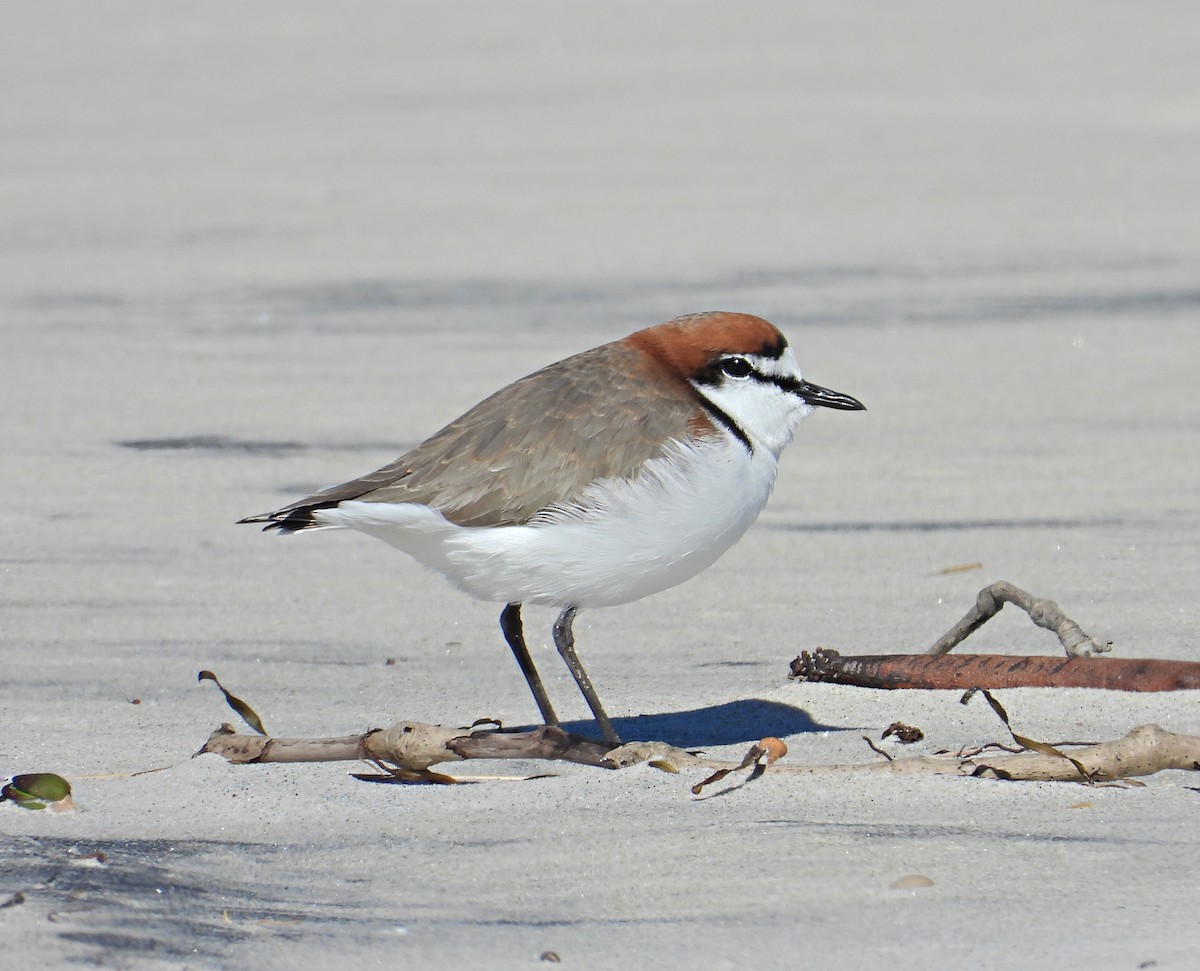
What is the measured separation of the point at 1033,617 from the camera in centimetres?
517

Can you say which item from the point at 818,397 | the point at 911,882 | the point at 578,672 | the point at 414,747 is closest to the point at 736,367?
the point at 818,397

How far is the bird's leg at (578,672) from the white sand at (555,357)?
0.65ft

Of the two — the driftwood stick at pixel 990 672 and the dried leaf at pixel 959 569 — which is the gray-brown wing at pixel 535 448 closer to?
the driftwood stick at pixel 990 672

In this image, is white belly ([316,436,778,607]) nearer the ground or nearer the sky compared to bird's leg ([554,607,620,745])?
nearer the sky

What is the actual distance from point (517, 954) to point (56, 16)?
17418 mm

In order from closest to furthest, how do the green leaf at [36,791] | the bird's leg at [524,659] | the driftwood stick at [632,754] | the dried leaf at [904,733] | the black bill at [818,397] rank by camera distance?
the green leaf at [36,791] → the driftwood stick at [632,754] → the dried leaf at [904,733] → the bird's leg at [524,659] → the black bill at [818,397]

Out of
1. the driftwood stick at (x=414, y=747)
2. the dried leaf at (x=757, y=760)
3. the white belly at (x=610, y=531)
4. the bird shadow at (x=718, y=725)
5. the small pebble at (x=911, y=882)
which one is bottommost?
the bird shadow at (x=718, y=725)

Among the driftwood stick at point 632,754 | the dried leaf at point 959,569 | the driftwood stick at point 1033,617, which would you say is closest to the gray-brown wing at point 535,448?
the driftwood stick at point 632,754

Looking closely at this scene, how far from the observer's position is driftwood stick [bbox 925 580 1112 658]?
5.06 m

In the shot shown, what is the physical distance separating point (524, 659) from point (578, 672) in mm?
200

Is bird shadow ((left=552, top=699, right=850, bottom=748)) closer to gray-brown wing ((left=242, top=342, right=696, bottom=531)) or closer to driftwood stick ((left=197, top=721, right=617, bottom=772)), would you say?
driftwood stick ((left=197, top=721, right=617, bottom=772))

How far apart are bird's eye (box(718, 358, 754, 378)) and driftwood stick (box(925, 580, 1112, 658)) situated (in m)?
0.82

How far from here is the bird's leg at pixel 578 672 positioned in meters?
4.88

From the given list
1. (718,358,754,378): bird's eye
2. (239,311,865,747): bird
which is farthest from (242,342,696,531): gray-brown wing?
(718,358,754,378): bird's eye
